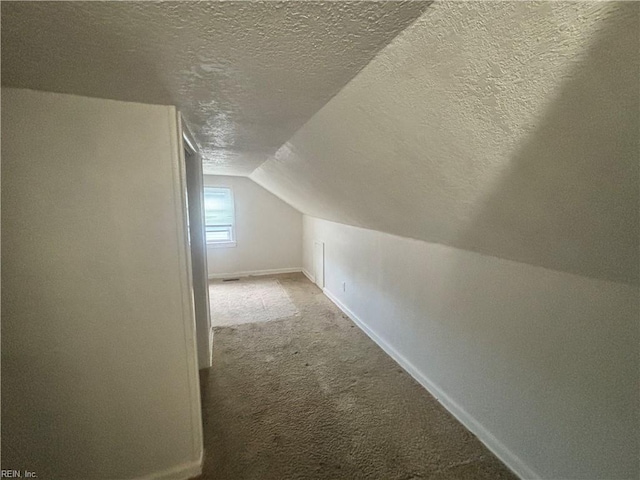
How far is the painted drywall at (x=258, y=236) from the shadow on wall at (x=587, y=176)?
13.9 ft

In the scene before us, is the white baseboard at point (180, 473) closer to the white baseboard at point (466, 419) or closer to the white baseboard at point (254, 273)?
the white baseboard at point (466, 419)

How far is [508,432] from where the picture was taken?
1400 mm

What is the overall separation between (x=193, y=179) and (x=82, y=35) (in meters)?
1.38

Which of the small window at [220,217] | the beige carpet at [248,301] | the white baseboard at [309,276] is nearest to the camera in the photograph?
the beige carpet at [248,301]

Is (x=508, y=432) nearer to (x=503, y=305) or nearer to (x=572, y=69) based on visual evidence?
(x=503, y=305)

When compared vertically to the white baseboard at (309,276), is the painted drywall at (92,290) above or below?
above

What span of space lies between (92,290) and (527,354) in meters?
2.01

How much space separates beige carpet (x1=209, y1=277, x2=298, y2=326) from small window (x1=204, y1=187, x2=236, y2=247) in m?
0.77

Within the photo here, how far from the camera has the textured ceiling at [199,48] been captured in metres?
0.57

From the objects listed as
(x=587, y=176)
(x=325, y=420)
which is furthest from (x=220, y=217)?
(x=587, y=176)

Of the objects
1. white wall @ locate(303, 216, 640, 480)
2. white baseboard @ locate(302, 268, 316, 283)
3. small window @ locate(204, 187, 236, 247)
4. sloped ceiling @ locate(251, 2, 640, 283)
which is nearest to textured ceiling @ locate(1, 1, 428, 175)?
sloped ceiling @ locate(251, 2, 640, 283)

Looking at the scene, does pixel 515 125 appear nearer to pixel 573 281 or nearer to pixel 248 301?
pixel 573 281

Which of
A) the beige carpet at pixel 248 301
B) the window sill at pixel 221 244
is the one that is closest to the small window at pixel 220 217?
the window sill at pixel 221 244

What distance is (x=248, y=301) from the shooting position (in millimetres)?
3729
